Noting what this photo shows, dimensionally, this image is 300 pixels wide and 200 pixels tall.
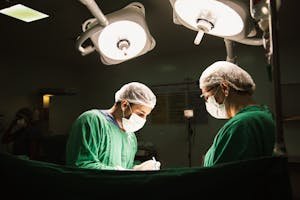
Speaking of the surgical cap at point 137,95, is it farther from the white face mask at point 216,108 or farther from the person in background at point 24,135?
the person in background at point 24,135

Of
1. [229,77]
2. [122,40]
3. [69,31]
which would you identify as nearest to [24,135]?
[69,31]

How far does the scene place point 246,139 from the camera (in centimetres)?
88

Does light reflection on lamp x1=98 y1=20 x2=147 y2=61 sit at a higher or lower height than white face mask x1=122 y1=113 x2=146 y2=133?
higher

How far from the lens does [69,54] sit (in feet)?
8.69

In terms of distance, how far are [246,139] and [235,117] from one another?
11 cm

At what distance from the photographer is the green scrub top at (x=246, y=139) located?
0.88m

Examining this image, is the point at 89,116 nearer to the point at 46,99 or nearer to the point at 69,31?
the point at 69,31

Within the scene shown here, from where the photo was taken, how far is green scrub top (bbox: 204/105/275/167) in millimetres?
875

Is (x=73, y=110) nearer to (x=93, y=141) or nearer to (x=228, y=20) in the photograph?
(x=93, y=141)

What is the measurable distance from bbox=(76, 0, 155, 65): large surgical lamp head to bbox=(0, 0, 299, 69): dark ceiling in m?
0.70

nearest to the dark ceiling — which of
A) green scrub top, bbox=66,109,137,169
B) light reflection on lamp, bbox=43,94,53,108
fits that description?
light reflection on lamp, bbox=43,94,53,108

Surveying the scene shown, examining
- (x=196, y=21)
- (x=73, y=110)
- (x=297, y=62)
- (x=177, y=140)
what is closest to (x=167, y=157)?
(x=177, y=140)

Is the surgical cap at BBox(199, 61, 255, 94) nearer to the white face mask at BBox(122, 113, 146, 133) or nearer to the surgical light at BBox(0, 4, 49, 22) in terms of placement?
the white face mask at BBox(122, 113, 146, 133)

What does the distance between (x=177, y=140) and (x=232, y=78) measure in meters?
1.71
